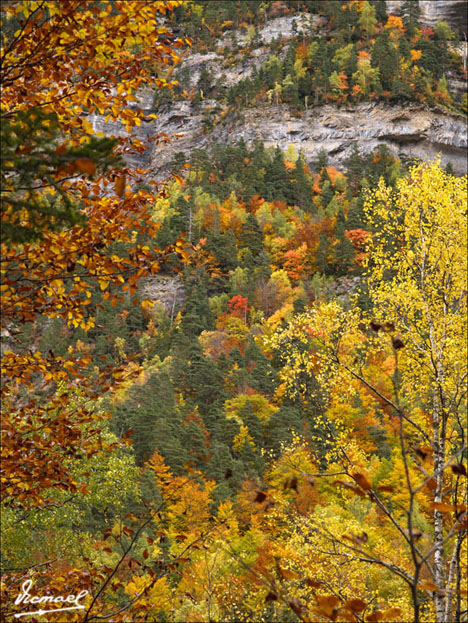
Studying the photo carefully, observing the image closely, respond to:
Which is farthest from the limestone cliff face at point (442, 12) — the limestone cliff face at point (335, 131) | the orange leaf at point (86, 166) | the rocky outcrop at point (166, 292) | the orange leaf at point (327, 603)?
the orange leaf at point (327, 603)

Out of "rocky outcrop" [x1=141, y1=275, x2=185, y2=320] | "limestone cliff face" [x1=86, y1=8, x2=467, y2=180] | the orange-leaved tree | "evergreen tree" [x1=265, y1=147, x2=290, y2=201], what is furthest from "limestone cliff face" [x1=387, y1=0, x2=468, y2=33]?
the orange-leaved tree

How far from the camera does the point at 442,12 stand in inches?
4331

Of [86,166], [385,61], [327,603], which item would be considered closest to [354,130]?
[385,61]

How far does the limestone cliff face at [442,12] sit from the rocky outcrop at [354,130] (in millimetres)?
35414

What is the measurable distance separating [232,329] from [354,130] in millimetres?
54381

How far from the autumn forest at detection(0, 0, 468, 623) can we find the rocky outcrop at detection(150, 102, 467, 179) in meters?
0.70

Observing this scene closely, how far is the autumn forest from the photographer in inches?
134

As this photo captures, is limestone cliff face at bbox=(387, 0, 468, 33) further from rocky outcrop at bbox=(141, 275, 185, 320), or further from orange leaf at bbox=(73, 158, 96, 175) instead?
orange leaf at bbox=(73, 158, 96, 175)

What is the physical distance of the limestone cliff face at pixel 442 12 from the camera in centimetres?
10931

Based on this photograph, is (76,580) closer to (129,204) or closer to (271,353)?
(129,204)

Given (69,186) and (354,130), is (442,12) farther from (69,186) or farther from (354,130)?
(69,186)

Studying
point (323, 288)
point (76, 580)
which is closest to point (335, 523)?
point (76, 580)

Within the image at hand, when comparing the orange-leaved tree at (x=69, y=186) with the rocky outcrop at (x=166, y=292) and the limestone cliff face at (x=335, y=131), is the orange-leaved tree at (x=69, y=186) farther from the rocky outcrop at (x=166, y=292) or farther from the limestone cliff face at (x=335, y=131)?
the limestone cliff face at (x=335, y=131)

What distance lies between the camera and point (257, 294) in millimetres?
54250
